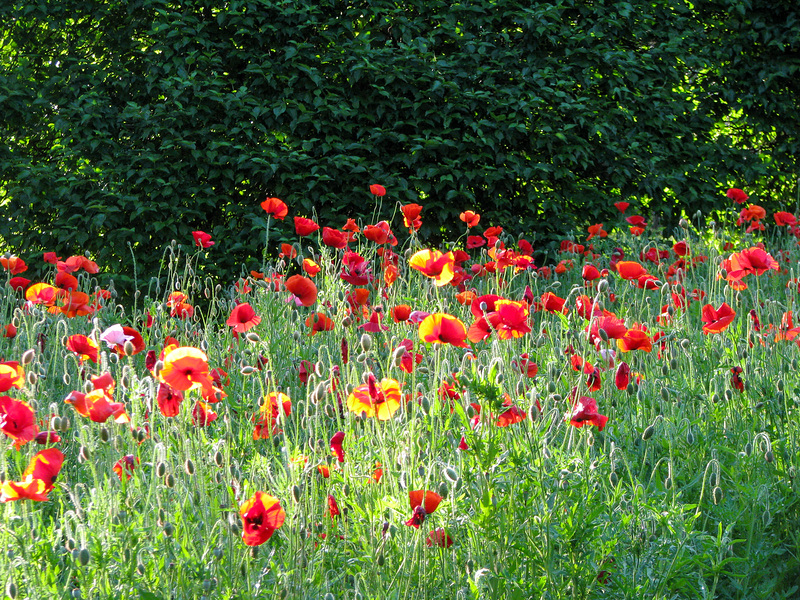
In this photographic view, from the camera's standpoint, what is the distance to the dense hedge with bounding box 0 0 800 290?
5449mm

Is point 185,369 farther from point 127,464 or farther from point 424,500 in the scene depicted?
point 424,500

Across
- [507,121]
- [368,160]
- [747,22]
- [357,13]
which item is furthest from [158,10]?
[747,22]

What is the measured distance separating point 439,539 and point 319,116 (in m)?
4.44

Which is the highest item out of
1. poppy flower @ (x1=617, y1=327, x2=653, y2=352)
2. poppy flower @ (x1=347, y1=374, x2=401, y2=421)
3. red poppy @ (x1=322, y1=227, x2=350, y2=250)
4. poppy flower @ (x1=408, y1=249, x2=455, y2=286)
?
poppy flower @ (x1=408, y1=249, x2=455, y2=286)

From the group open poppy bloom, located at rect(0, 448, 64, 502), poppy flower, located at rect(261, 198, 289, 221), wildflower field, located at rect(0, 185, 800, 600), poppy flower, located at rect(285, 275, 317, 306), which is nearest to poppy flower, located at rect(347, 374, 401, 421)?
wildflower field, located at rect(0, 185, 800, 600)

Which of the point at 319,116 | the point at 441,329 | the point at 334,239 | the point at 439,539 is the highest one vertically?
the point at 441,329

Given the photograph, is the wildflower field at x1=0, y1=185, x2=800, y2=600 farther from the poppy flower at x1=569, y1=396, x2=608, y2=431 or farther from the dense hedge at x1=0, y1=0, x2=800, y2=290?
the dense hedge at x1=0, y1=0, x2=800, y2=290

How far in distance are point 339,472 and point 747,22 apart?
20.8 ft

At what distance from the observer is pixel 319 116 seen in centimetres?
570

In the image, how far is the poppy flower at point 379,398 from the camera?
5.64 ft

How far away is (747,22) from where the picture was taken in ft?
22.6

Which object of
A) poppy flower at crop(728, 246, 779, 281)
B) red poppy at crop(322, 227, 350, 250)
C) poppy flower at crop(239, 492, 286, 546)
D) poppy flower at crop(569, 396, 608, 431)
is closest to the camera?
poppy flower at crop(239, 492, 286, 546)

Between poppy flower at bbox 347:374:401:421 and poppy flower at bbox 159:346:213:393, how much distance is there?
330 millimetres

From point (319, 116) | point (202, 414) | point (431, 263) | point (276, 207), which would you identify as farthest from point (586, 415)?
point (319, 116)
